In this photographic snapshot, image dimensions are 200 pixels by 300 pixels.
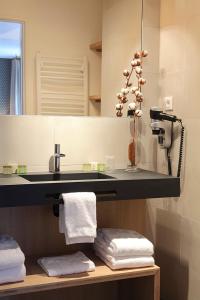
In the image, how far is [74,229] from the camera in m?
1.85

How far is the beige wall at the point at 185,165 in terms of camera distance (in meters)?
2.18

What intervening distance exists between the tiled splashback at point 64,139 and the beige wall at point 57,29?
0.10 metres

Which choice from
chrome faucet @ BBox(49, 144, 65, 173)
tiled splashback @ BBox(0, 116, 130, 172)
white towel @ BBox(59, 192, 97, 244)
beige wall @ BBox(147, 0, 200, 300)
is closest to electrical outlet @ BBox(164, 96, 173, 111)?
beige wall @ BBox(147, 0, 200, 300)

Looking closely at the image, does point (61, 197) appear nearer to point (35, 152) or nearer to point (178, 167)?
point (35, 152)

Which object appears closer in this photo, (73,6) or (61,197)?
(61,197)

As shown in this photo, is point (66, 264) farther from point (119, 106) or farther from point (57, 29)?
point (57, 29)

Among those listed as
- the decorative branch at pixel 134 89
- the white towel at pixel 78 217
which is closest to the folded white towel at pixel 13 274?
the white towel at pixel 78 217

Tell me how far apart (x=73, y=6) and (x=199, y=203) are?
4.39 ft

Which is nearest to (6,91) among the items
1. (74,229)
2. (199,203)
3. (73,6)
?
(73,6)

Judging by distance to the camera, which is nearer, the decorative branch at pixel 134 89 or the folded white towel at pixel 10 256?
the folded white towel at pixel 10 256

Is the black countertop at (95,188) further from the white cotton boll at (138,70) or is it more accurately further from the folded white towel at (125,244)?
the white cotton boll at (138,70)

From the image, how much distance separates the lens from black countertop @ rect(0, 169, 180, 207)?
1741 millimetres

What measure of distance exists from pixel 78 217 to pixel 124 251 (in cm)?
30

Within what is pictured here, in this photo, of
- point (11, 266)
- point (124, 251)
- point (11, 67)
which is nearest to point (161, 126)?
point (124, 251)
